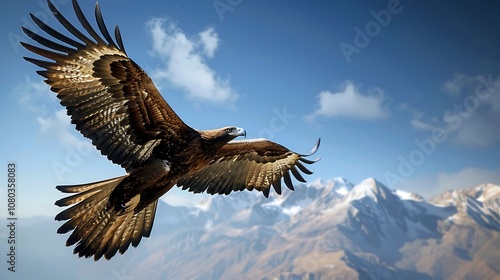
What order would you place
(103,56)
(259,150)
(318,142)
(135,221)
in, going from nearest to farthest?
(103,56), (135,221), (318,142), (259,150)

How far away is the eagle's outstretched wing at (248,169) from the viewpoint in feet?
34.1

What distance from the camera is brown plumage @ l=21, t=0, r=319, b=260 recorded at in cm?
754

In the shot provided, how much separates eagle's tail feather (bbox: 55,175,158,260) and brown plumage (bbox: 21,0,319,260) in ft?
0.05

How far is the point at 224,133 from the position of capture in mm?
8602

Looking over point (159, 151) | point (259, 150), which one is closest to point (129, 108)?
point (159, 151)

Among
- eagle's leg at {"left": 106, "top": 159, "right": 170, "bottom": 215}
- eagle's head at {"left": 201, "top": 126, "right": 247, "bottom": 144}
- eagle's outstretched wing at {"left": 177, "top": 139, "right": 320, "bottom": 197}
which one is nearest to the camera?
eagle's leg at {"left": 106, "top": 159, "right": 170, "bottom": 215}

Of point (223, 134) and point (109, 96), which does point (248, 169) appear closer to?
point (223, 134)

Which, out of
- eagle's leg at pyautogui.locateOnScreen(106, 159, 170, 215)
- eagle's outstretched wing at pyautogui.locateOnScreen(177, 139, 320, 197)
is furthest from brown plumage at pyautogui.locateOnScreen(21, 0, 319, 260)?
eagle's outstretched wing at pyautogui.locateOnScreen(177, 139, 320, 197)

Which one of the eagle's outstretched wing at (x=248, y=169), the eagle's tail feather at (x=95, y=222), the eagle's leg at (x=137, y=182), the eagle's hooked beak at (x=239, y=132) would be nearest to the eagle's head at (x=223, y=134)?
the eagle's hooked beak at (x=239, y=132)

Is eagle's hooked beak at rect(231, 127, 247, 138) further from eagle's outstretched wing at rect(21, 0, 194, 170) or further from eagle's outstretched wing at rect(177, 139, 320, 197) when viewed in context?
eagle's outstretched wing at rect(177, 139, 320, 197)

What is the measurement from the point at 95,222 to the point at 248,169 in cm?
413

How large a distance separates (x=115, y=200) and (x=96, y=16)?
3349mm

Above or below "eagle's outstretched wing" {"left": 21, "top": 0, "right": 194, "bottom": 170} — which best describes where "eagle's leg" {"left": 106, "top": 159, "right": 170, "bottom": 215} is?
below

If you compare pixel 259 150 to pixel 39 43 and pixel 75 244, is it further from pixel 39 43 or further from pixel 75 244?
pixel 39 43
